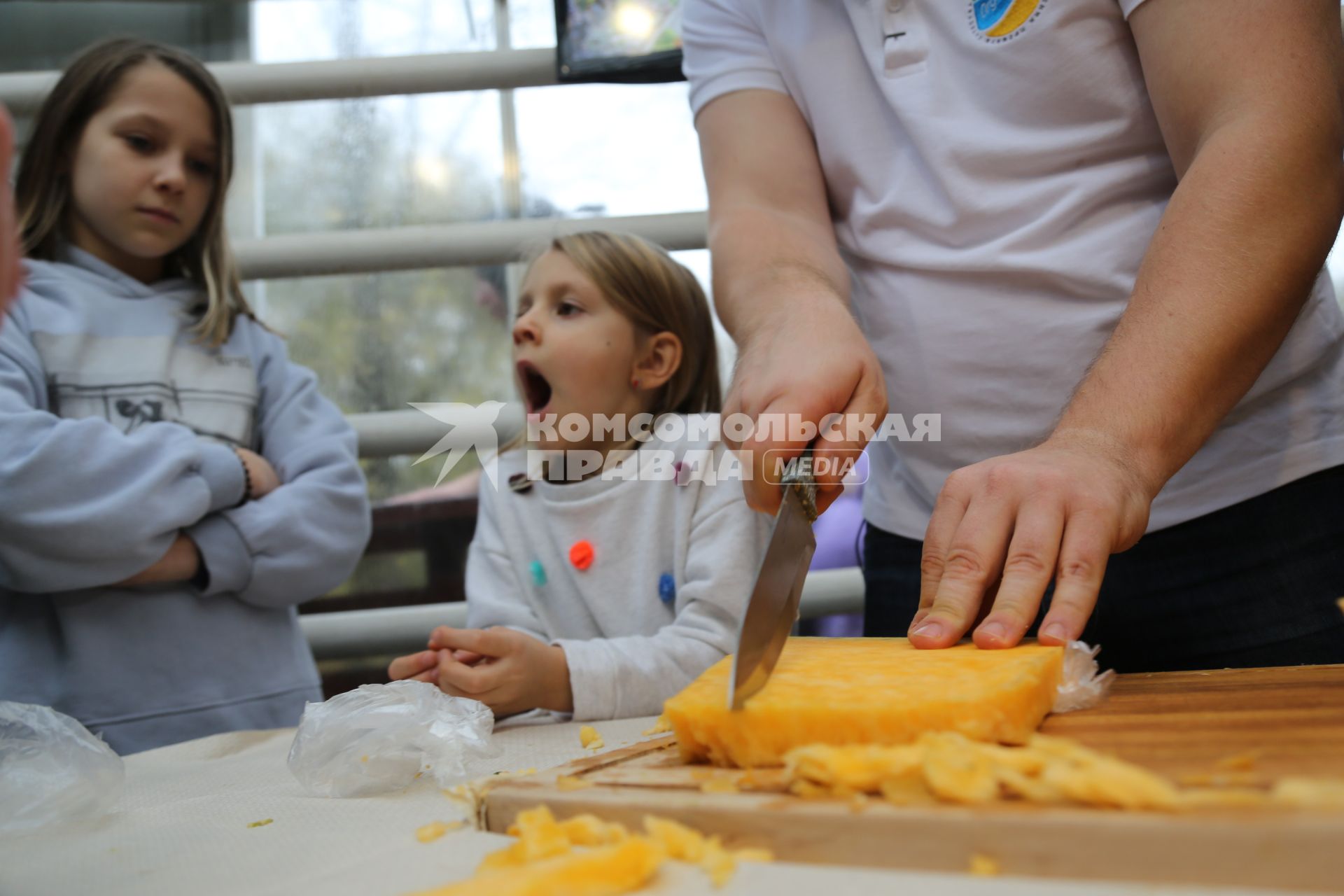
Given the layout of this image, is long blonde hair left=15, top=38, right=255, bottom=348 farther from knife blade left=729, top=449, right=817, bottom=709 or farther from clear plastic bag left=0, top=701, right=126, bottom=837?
knife blade left=729, top=449, right=817, bottom=709

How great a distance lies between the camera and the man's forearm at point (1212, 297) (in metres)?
0.83

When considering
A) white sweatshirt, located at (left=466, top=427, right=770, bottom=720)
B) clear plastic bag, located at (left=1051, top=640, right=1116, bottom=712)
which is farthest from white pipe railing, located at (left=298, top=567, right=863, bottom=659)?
clear plastic bag, located at (left=1051, top=640, right=1116, bottom=712)

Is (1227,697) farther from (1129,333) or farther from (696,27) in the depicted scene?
(696,27)

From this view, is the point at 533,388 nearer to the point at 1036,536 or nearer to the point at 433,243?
the point at 433,243

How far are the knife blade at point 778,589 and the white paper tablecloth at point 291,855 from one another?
17cm

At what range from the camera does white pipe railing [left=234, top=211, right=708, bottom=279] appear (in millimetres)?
1780

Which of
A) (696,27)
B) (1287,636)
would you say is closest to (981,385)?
(1287,636)

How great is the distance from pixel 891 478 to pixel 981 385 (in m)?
0.19

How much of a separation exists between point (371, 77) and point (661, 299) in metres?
0.67

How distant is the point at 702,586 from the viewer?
1405 millimetres

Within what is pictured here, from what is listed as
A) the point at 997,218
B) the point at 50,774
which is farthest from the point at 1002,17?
the point at 50,774

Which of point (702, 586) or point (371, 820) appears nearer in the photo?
point (371, 820)

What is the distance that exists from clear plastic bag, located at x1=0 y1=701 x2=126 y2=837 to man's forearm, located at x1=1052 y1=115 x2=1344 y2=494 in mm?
850

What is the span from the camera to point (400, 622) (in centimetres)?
177
